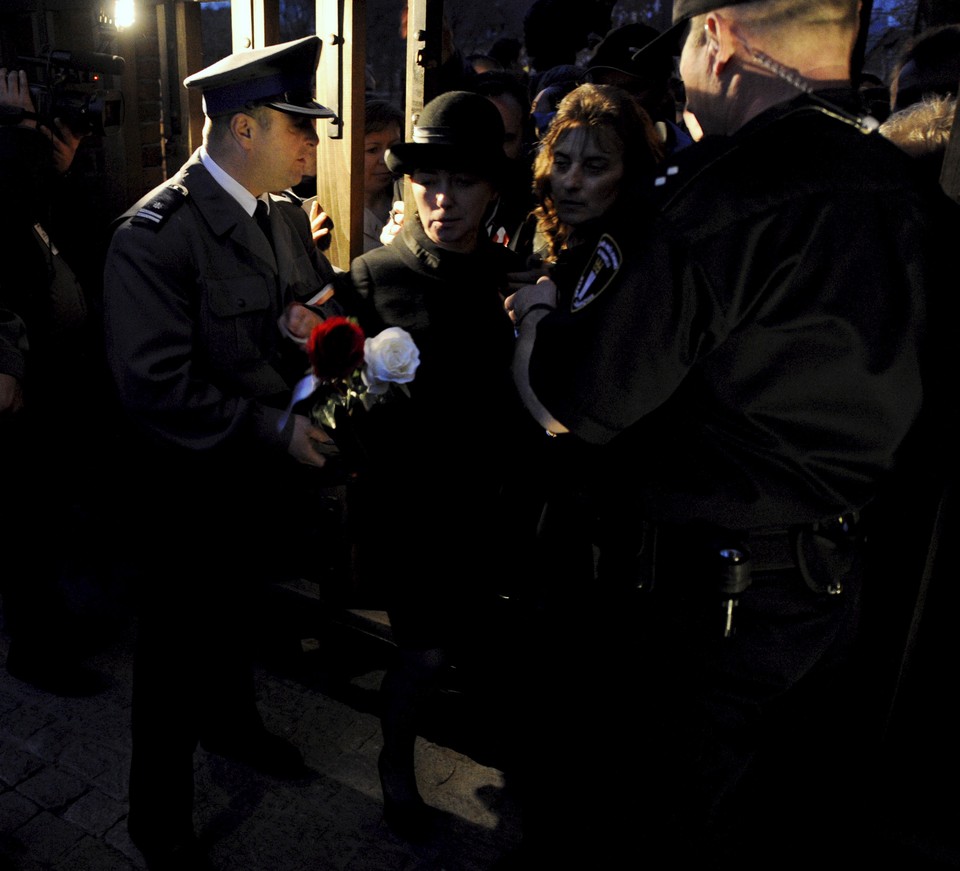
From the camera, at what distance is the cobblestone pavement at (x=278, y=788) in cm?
253

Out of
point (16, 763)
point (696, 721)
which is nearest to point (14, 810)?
point (16, 763)

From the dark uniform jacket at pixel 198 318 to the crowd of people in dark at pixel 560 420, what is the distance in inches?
0.4

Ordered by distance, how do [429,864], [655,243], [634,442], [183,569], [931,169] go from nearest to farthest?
1. [655,243]
2. [634,442]
3. [931,169]
4. [183,569]
5. [429,864]

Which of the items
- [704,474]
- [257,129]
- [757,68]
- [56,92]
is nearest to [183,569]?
[257,129]

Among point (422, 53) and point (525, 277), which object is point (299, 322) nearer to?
point (525, 277)

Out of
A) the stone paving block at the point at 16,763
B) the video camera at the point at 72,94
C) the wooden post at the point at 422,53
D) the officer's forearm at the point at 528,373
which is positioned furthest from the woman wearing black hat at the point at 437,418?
the video camera at the point at 72,94

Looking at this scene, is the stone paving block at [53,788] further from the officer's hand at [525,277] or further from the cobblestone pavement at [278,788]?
the officer's hand at [525,277]

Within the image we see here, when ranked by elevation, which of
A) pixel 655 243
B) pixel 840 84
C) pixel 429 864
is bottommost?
pixel 429 864

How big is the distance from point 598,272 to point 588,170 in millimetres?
1257

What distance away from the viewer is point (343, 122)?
3.24 metres

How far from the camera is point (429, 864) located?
8.27 ft

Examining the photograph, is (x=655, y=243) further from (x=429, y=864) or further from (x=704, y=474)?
(x=429, y=864)

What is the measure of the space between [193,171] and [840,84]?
1.69m

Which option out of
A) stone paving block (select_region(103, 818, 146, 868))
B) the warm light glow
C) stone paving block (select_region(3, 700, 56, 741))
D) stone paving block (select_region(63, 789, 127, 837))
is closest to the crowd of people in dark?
stone paving block (select_region(3, 700, 56, 741))
